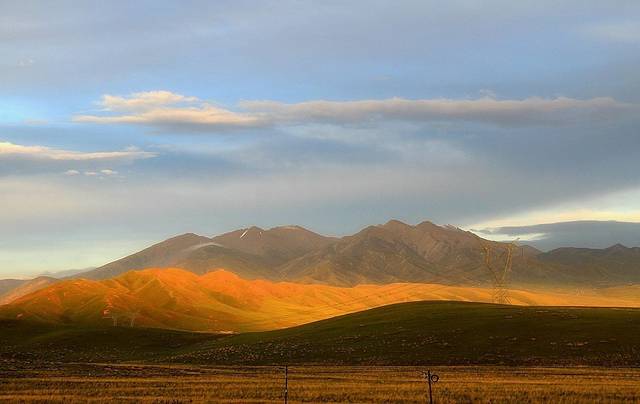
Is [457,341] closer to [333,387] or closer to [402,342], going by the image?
[402,342]

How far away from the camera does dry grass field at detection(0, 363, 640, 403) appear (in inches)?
1574

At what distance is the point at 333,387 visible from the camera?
155ft

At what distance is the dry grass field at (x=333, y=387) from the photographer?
39969 millimetres

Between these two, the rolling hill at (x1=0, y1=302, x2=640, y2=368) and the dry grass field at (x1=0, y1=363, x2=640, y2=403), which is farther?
the rolling hill at (x1=0, y1=302, x2=640, y2=368)

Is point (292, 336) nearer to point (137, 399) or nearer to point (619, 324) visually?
point (619, 324)

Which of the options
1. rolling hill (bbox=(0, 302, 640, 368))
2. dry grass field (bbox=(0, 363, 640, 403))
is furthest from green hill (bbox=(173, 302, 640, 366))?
dry grass field (bbox=(0, 363, 640, 403))

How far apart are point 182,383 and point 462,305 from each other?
96631 millimetres

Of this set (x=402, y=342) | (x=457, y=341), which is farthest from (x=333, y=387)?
(x=402, y=342)

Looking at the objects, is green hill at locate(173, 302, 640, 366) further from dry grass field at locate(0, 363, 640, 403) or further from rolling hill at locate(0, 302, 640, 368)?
dry grass field at locate(0, 363, 640, 403)

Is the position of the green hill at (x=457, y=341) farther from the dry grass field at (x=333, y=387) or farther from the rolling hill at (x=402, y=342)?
the dry grass field at (x=333, y=387)

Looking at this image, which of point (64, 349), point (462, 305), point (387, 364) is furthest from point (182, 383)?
point (462, 305)

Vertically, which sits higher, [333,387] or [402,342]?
[333,387]

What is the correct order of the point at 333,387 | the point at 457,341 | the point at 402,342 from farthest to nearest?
1. the point at 402,342
2. the point at 457,341
3. the point at 333,387

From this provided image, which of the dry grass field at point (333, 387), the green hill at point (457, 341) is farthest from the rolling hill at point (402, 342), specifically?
the dry grass field at point (333, 387)
